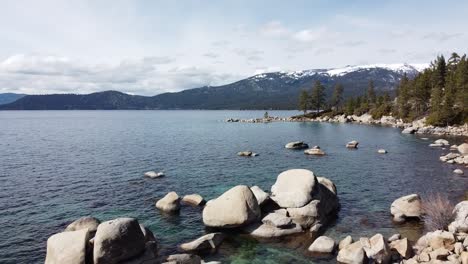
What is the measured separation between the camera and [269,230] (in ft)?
99.2

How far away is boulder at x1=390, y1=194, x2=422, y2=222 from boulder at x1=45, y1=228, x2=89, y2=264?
26906 millimetres

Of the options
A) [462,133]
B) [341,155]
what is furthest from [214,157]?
[462,133]

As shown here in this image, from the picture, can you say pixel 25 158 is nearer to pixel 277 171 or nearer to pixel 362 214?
pixel 277 171

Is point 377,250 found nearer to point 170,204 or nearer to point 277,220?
point 277,220

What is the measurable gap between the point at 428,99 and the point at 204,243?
13604cm

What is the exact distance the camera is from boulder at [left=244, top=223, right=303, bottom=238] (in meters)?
30.0

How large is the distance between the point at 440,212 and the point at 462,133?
83273 mm

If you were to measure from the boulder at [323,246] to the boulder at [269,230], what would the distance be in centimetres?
324

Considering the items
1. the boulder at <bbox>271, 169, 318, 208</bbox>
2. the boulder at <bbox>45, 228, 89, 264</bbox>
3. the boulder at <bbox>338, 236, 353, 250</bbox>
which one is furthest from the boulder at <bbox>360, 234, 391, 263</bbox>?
the boulder at <bbox>45, 228, 89, 264</bbox>

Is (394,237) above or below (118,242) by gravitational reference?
below

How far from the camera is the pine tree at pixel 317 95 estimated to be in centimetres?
19138

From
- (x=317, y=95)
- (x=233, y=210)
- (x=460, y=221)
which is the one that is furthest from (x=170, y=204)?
(x=317, y=95)

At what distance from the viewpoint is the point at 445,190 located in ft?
142

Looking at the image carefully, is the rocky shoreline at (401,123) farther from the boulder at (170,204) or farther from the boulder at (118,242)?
the boulder at (118,242)
